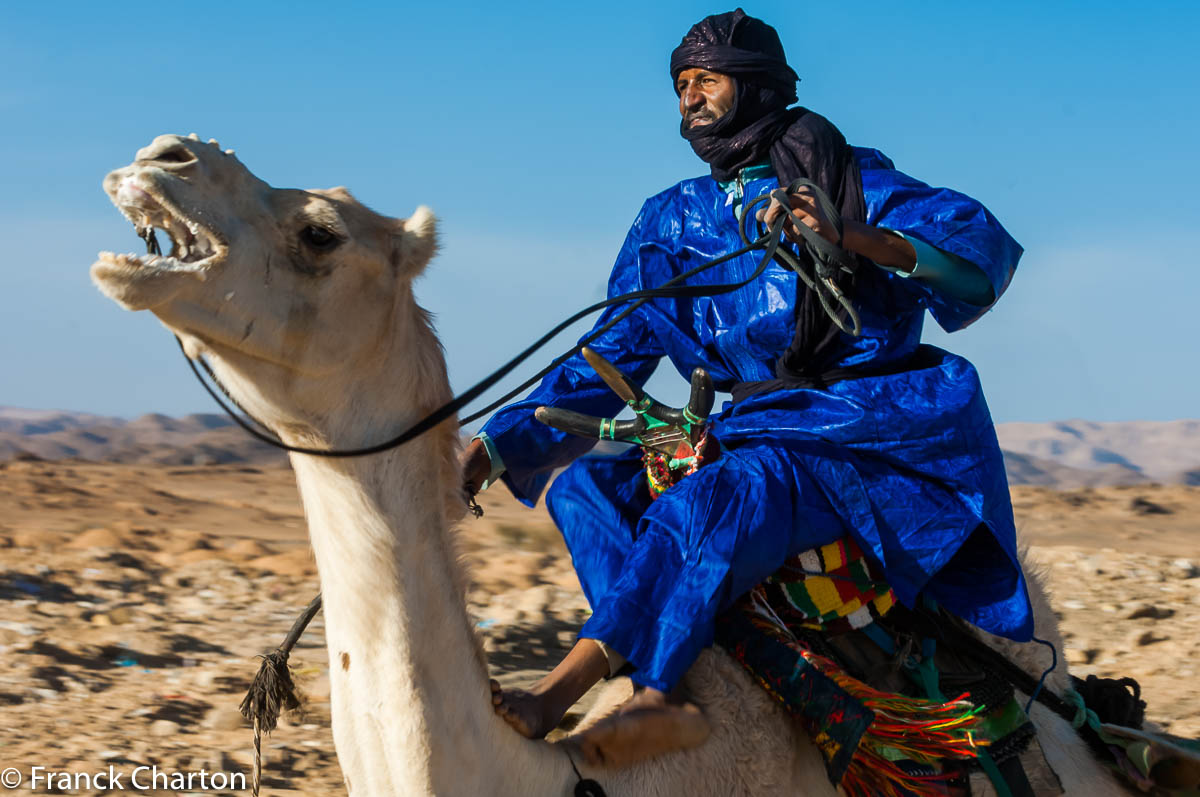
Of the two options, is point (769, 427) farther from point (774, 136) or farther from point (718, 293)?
point (774, 136)

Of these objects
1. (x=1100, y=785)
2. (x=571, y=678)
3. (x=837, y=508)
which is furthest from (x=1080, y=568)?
(x=571, y=678)

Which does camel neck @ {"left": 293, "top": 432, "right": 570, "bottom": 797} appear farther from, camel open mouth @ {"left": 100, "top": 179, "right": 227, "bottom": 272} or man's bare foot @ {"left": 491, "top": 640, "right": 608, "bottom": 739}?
camel open mouth @ {"left": 100, "top": 179, "right": 227, "bottom": 272}

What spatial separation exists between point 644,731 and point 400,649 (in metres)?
0.57

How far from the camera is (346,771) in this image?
8.79 ft

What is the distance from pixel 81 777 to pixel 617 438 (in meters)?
2.84

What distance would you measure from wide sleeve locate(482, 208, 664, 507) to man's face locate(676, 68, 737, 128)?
1.16 feet

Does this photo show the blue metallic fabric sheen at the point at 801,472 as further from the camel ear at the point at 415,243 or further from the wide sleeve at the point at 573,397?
the camel ear at the point at 415,243

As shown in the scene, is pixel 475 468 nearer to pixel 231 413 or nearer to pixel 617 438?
pixel 617 438

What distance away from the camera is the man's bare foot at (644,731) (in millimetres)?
2770

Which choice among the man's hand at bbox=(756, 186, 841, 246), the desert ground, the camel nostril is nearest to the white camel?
the camel nostril

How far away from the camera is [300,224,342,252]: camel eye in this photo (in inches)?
101

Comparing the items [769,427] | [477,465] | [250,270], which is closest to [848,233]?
[769,427]

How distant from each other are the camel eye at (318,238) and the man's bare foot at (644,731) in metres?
1.15

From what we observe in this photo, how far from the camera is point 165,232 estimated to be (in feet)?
8.11
